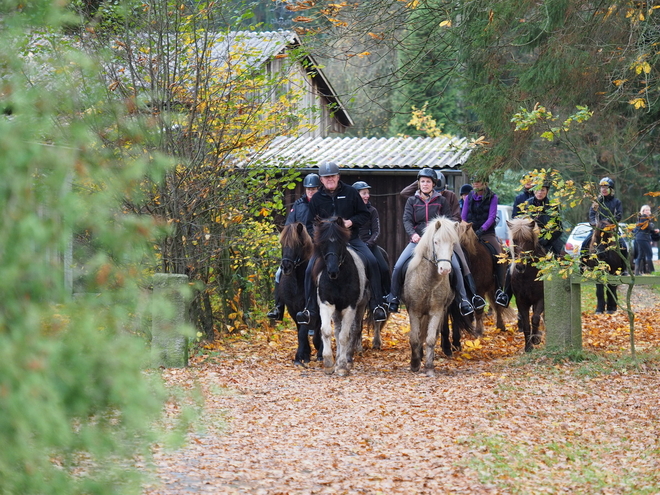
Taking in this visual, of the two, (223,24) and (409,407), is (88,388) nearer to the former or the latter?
(409,407)

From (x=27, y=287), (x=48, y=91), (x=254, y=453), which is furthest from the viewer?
(x=254, y=453)

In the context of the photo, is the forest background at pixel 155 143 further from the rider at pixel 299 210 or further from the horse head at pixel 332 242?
the horse head at pixel 332 242

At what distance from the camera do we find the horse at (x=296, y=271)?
10805mm

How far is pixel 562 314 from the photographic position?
1062 centimetres

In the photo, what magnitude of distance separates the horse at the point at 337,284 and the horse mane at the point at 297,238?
58 cm

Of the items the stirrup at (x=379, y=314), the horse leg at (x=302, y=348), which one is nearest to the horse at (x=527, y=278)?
the stirrup at (x=379, y=314)

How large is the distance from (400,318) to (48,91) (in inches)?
591

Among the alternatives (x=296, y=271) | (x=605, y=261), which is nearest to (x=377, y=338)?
(x=296, y=271)

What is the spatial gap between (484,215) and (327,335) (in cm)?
476

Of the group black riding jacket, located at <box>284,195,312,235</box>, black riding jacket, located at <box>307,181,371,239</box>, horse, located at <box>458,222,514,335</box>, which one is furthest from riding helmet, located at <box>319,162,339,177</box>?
horse, located at <box>458,222,514,335</box>

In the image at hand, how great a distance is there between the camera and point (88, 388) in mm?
2939

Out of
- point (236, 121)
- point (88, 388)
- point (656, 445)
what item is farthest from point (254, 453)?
point (236, 121)

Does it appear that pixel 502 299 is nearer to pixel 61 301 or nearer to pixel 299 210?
pixel 299 210

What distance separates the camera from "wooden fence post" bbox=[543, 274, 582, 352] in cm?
1055
